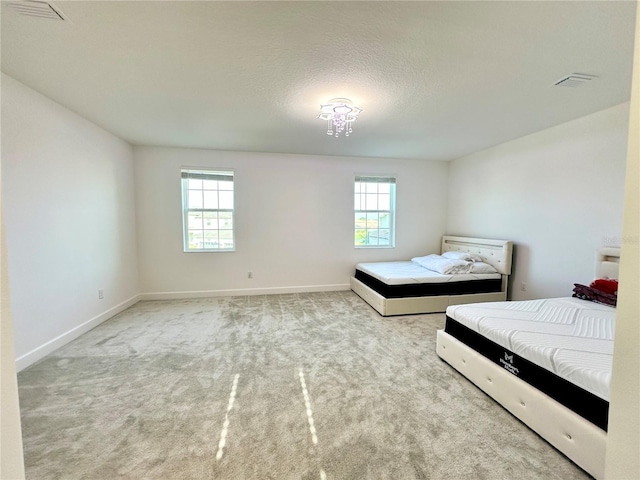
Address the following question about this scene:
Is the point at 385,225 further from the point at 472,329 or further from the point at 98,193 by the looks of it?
the point at 98,193

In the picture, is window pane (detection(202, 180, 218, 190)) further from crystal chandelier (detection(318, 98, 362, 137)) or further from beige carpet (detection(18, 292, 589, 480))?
crystal chandelier (detection(318, 98, 362, 137))

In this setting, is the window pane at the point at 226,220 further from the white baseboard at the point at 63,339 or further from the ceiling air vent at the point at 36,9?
the ceiling air vent at the point at 36,9

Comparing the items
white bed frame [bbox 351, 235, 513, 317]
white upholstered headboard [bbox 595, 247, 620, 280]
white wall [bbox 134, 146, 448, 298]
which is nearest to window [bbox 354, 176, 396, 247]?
white wall [bbox 134, 146, 448, 298]

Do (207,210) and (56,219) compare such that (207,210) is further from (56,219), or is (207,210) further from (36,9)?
(36,9)

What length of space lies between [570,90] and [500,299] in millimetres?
2717

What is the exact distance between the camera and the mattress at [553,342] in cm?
144

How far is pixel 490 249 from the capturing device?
417cm

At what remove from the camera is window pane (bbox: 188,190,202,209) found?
4562 millimetres

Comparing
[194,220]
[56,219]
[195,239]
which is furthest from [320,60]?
[195,239]

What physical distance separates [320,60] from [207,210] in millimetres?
3339

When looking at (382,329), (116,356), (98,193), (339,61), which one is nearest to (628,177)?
(339,61)

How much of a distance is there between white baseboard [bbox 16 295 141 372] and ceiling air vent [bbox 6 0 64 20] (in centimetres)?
257

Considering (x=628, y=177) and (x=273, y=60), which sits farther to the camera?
(x=273, y=60)

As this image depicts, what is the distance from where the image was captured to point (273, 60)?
1997 millimetres
